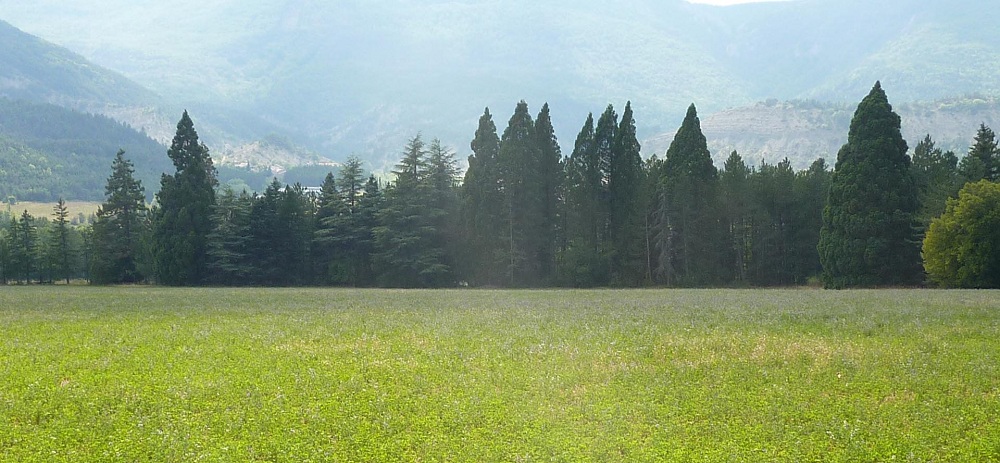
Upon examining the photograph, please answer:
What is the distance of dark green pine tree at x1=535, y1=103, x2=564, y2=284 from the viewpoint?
7138 cm

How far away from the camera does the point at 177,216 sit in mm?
73875

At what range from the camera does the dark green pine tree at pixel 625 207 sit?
2694 inches

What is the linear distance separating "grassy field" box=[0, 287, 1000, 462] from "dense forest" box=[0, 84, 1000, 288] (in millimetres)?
36676

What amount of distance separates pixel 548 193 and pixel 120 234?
5030 cm

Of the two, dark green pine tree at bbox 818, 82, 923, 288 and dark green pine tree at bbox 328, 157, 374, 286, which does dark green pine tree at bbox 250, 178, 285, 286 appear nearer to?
dark green pine tree at bbox 328, 157, 374, 286

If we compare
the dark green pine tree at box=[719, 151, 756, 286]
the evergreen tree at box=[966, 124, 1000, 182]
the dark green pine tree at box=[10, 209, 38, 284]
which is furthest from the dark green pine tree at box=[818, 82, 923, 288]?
the dark green pine tree at box=[10, 209, 38, 284]

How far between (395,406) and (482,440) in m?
2.39

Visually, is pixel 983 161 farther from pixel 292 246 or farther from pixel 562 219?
pixel 292 246

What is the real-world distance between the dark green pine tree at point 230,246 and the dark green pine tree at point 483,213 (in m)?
24.7

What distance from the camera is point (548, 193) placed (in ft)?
237

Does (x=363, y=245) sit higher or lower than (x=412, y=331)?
higher

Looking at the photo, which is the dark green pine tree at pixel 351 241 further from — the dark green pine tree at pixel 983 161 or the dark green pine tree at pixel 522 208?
the dark green pine tree at pixel 983 161

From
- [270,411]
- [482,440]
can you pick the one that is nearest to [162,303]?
[270,411]

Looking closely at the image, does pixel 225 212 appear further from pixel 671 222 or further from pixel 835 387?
pixel 835 387
